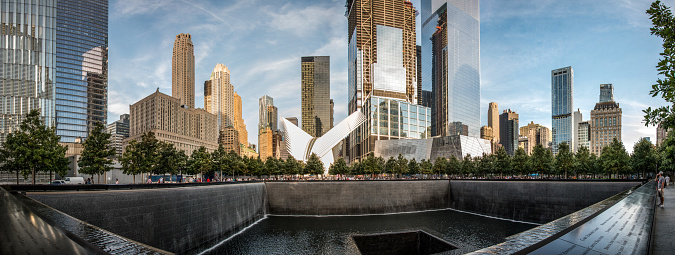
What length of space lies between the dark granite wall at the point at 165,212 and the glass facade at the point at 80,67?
80895 mm

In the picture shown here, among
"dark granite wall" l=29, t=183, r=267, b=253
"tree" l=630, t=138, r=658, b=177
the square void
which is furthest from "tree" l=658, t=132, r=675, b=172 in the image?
"tree" l=630, t=138, r=658, b=177

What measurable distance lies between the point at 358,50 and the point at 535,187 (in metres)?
142

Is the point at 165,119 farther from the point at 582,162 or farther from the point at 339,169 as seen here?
the point at 582,162

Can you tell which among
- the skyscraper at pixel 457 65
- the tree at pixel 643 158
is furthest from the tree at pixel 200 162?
the skyscraper at pixel 457 65

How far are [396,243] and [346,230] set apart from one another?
5459mm

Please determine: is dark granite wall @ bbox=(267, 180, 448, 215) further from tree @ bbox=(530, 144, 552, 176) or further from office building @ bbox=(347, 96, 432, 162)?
office building @ bbox=(347, 96, 432, 162)

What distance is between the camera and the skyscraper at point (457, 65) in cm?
16362

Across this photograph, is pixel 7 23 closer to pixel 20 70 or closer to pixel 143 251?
pixel 20 70

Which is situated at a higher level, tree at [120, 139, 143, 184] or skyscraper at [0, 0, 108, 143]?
skyscraper at [0, 0, 108, 143]

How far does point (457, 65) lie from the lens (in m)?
166

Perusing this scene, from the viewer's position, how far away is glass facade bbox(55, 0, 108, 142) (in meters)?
83.0

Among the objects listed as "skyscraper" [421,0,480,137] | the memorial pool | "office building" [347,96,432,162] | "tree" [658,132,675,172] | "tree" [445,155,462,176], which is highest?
"skyscraper" [421,0,480,137]

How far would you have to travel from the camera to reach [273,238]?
2219 cm

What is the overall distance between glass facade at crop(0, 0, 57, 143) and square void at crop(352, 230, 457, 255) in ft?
278
